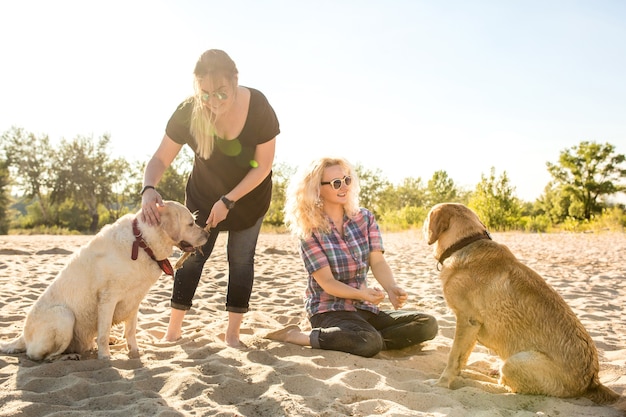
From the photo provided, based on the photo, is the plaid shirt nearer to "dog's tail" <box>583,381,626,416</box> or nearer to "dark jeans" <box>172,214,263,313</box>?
"dark jeans" <box>172,214,263,313</box>

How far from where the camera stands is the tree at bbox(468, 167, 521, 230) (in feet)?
79.2

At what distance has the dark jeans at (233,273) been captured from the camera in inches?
177

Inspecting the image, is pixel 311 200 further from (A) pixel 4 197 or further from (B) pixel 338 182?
(A) pixel 4 197

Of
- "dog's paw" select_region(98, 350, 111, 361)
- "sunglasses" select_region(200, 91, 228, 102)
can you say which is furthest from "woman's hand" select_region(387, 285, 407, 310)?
"dog's paw" select_region(98, 350, 111, 361)

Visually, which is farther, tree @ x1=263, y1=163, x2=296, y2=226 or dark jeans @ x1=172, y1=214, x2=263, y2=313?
tree @ x1=263, y1=163, x2=296, y2=226

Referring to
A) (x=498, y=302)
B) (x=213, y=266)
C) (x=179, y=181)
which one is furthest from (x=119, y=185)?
(x=498, y=302)

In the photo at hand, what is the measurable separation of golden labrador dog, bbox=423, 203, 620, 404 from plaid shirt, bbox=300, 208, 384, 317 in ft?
2.41

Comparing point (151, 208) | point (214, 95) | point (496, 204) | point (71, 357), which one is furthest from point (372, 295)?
point (496, 204)

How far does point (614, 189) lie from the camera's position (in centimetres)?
4909

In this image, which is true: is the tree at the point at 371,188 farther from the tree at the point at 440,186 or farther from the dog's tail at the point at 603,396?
the dog's tail at the point at 603,396

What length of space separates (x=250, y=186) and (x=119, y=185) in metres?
47.9

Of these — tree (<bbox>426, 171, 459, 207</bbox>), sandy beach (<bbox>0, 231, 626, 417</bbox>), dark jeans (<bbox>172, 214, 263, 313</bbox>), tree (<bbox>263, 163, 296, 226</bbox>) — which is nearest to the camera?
sandy beach (<bbox>0, 231, 626, 417</bbox>)

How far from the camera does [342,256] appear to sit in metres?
4.42

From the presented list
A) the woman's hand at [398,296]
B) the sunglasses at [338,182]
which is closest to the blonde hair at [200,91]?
the sunglasses at [338,182]
